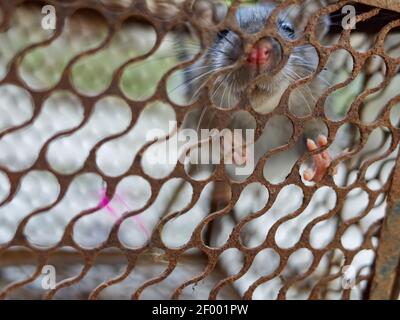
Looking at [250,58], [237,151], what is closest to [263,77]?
[250,58]

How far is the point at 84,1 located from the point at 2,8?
101mm

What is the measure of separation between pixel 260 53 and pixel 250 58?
0.06 feet

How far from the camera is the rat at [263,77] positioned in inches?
29.6

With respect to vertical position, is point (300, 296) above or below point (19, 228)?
below

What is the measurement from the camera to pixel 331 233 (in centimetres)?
104

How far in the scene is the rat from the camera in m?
0.75

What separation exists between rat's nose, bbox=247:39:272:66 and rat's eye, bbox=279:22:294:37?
0.10 meters

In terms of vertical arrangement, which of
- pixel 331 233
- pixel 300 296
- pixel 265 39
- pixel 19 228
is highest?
pixel 265 39

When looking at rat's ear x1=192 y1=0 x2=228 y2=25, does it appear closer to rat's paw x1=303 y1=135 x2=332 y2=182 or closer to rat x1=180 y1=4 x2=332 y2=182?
rat x1=180 y1=4 x2=332 y2=182

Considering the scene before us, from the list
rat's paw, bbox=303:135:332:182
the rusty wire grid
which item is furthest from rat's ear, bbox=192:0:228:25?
rat's paw, bbox=303:135:332:182

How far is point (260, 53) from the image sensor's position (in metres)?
0.74

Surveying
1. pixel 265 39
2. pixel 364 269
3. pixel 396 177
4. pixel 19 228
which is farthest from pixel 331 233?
pixel 19 228
